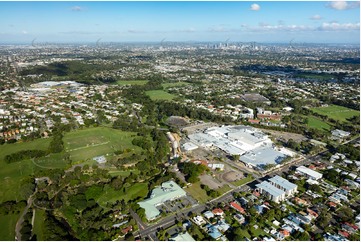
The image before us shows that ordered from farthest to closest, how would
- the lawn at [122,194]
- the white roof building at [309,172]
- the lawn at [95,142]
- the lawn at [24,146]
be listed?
the lawn at [24,146] < the lawn at [95,142] < the white roof building at [309,172] < the lawn at [122,194]

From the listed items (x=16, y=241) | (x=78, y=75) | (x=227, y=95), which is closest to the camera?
(x=16, y=241)

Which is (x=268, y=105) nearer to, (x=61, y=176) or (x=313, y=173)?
(x=313, y=173)

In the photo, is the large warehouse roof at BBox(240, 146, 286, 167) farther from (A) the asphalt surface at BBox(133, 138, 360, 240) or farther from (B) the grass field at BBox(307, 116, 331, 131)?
(B) the grass field at BBox(307, 116, 331, 131)

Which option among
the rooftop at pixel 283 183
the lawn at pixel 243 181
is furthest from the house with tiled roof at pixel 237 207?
the rooftop at pixel 283 183

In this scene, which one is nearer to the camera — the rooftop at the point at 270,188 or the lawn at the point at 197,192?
the lawn at the point at 197,192

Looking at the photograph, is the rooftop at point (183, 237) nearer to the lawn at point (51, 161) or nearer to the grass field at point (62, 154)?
the grass field at point (62, 154)

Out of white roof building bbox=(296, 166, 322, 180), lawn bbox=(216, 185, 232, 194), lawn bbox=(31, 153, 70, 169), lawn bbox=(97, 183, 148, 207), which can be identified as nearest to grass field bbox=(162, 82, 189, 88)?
lawn bbox=(31, 153, 70, 169)

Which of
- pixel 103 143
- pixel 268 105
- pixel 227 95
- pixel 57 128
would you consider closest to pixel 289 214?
pixel 103 143
